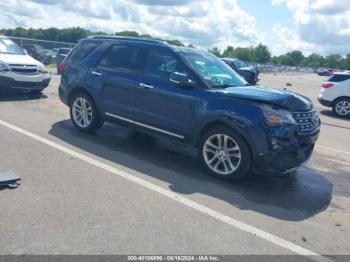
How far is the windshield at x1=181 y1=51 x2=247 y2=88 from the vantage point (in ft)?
20.2

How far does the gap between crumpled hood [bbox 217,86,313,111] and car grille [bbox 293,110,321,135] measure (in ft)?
0.26

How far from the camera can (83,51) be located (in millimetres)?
7762

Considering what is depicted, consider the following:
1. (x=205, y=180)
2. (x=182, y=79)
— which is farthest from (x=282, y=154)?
(x=182, y=79)

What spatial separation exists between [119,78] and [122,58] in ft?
1.33

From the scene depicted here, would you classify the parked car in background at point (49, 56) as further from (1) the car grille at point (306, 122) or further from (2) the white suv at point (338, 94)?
(1) the car grille at point (306, 122)

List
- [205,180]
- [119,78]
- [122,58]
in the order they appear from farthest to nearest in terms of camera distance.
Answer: [122,58]
[119,78]
[205,180]

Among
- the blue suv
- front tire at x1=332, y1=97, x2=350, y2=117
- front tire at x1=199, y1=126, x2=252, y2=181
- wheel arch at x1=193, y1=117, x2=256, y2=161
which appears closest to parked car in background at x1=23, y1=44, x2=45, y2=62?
front tire at x1=332, y1=97, x2=350, y2=117

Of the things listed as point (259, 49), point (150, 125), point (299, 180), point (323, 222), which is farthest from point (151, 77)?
point (259, 49)

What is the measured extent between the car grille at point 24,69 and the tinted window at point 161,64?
5482 millimetres

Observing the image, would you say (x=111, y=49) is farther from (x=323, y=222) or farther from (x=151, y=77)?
(x=323, y=222)

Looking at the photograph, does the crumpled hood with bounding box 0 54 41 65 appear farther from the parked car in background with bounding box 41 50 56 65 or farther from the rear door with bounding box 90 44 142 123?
the parked car in background with bounding box 41 50 56 65

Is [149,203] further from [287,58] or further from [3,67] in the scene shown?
[287,58]

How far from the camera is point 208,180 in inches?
223

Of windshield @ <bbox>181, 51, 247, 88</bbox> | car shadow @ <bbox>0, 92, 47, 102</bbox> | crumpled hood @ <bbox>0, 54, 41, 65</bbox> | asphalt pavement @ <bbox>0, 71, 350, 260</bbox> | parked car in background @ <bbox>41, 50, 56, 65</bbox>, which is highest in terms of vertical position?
windshield @ <bbox>181, 51, 247, 88</bbox>
